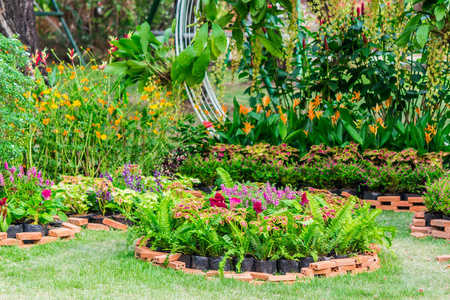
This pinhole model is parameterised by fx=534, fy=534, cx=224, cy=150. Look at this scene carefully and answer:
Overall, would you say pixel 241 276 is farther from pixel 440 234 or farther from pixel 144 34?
pixel 144 34

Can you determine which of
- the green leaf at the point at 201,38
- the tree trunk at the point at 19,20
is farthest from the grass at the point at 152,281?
the tree trunk at the point at 19,20

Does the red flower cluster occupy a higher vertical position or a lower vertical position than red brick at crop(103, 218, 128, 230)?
higher

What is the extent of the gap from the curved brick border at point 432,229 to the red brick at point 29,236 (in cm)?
271

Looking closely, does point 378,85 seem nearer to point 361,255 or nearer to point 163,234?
point 361,255

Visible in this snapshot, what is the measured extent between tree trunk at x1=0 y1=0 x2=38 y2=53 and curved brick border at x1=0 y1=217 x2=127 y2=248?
10.1 feet

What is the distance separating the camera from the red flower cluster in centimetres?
326

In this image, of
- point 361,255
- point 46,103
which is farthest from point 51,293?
point 46,103

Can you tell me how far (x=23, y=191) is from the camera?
3.95 meters

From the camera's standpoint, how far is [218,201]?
3.27 m

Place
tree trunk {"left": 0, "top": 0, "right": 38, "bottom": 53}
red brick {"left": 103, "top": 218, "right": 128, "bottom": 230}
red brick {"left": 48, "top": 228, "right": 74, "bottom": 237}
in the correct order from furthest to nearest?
tree trunk {"left": 0, "top": 0, "right": 38, "bottom": 53} → red brick {"left": 103, "top": 218, "right": 128, "bottom": 230} → red brick {"left": 48, "top": 228, "right": 74, "bottom": 237}

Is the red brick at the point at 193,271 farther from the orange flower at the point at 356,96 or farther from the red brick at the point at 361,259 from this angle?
the orange flower at the point at 356,96

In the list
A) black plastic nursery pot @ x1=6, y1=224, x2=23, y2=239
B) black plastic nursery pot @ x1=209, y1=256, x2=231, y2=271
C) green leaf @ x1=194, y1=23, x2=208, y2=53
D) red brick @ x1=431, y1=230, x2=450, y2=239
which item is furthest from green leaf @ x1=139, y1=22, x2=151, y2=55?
red brick @ x1=431, y1=230, x2=450, y2=239

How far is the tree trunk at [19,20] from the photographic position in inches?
242

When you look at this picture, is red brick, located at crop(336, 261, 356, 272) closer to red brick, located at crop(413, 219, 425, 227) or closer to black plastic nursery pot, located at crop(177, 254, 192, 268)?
black plastic nursery pot, located at crop(177, 254, 192, 268)
